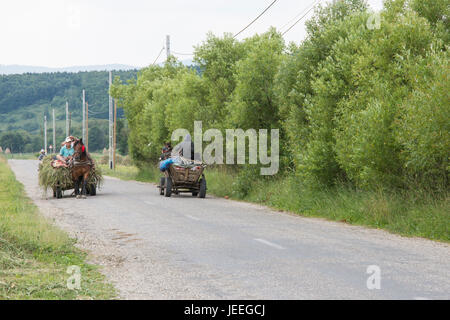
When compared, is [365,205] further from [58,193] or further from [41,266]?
[58,193]

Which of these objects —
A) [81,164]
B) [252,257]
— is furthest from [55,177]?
[252,257]

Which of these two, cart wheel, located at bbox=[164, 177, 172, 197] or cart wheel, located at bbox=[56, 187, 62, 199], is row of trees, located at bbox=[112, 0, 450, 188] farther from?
cart wheel, located at bbox=[56, 187, 62, 199]

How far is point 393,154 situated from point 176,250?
23.2 ft

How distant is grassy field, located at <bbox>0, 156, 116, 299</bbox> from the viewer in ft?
24.2

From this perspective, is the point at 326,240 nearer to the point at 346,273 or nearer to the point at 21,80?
the point at 346,273

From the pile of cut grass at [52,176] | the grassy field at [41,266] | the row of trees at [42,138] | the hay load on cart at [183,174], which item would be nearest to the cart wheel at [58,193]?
the pile of cut grass at [52,176]

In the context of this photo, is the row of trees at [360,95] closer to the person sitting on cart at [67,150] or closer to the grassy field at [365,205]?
the grassy field at [365,205]

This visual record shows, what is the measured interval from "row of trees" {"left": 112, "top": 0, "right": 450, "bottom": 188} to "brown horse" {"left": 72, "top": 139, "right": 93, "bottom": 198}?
6274 millimetres

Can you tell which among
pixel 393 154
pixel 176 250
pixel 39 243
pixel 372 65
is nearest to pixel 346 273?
pixel 176 250

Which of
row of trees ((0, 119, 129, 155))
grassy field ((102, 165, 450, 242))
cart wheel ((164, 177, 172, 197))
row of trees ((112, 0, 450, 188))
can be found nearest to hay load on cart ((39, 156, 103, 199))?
cart wheel ((164, 177, 172, 197))

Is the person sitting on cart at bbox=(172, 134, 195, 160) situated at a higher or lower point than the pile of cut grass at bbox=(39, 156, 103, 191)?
higher

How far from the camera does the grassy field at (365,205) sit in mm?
13555

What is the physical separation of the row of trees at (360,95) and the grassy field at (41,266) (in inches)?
306

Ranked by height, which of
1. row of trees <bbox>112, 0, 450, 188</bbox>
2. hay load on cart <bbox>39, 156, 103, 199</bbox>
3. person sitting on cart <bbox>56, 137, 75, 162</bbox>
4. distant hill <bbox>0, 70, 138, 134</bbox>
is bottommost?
hay load on cart <bbox>39, 156, 103, 199</bbox>
